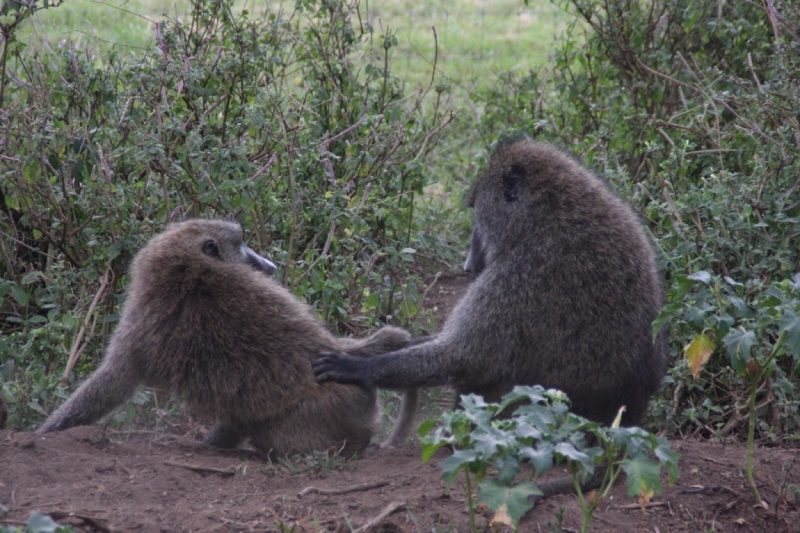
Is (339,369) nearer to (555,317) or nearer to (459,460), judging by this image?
(555,317)

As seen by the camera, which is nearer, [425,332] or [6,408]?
[6,408]

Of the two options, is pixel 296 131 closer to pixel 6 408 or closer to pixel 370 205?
pixel 370 205

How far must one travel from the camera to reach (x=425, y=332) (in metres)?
4.85

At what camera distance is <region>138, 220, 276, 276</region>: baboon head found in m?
3.72

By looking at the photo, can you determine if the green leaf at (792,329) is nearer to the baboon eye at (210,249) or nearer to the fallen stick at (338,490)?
the fallen stick at (338,490)

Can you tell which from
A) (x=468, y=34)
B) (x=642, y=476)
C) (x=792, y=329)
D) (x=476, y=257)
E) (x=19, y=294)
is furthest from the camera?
(x=468, y=34)

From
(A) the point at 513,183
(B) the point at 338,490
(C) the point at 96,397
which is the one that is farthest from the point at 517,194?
(C) the point at 96,397

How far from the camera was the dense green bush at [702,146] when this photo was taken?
159 inches

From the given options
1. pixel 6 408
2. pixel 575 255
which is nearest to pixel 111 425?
pixel 6 408

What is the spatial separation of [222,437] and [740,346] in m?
1.99

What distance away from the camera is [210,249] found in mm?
3787

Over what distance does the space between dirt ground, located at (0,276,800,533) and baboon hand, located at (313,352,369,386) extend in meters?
0.32

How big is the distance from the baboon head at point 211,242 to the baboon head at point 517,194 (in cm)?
95

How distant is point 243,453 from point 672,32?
4.20 m
